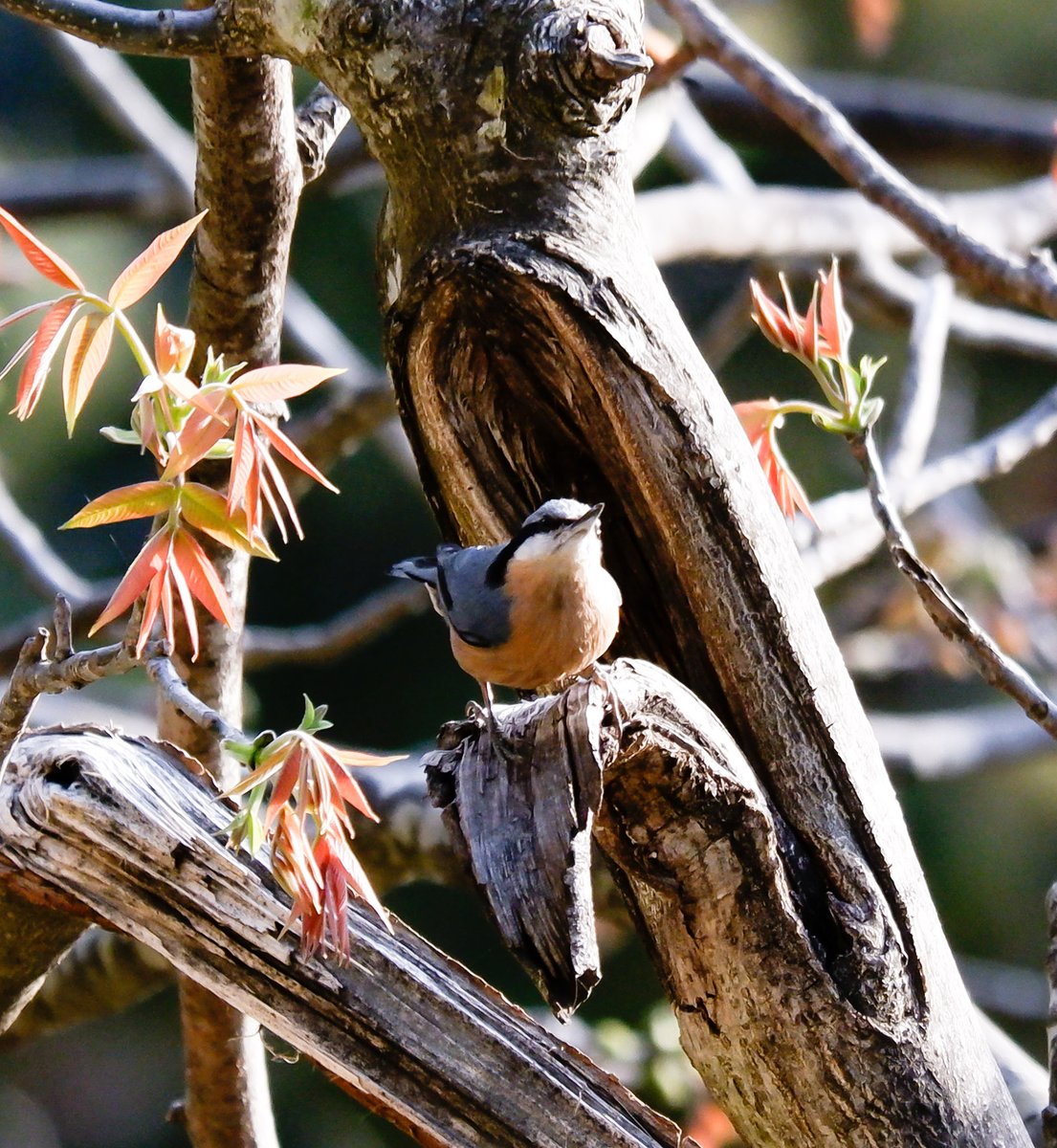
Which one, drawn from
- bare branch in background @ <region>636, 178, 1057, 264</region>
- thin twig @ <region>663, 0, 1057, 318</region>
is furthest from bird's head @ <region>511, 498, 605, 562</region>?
bare branch in background @ <region>636, 178, 1057, 264</region>

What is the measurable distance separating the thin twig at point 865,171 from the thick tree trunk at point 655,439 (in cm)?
38

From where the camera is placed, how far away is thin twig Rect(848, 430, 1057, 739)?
3.04 feet

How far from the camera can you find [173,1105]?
120 cm

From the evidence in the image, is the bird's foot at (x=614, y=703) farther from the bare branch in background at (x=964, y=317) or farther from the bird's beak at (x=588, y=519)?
the bare branch in background at (x=964, y=317)

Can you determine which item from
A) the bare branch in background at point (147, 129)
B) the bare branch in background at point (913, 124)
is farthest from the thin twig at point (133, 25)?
the bare branch in background at point (913, 124)

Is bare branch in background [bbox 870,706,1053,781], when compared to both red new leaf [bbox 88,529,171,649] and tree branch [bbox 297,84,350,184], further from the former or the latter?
red new leaf [bbox 88,529,171,649]

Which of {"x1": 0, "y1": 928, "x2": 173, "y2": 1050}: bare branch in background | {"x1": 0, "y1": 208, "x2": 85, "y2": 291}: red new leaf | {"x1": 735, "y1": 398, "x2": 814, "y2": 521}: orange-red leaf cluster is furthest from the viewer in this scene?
{"x1": 0, "y1": 928, "x2": 173, "y2": 1050}: bare branch in background

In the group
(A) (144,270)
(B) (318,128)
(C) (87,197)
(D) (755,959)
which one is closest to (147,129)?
(C) (87,197)

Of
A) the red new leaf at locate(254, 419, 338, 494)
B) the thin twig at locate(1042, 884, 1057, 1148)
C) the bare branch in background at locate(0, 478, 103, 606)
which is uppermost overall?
the bare branch in background at locate(0, 478, 103, 606)

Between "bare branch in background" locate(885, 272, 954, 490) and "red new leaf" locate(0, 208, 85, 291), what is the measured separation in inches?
37.7

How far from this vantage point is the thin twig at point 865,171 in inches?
45.4

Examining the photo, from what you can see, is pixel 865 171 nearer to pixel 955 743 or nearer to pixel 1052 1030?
pixel 1052 1030

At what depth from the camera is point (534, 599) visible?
3.40 feet

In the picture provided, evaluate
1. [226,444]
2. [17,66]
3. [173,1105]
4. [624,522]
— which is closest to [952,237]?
[624,522]
